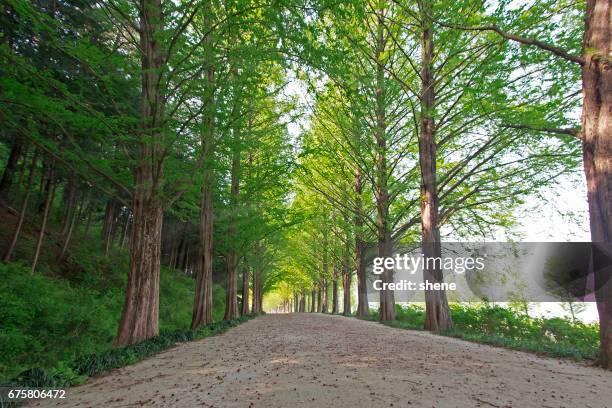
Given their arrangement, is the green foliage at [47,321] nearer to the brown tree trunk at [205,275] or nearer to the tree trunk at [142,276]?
the tree trunk at [142,276]

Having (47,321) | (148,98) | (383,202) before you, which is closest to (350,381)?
(148,98)

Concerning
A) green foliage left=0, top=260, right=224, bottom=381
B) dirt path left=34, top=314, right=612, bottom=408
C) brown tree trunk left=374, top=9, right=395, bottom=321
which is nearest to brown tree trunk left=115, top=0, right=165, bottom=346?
green foliage left=0, top=260, right=224, bottom=381

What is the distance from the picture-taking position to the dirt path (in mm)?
3607

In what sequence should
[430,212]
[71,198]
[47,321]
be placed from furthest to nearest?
[71,198]
[430,212]
[47,321]

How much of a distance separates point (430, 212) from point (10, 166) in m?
17.4

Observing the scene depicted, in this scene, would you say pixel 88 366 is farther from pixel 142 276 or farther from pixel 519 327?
pixel 519 327

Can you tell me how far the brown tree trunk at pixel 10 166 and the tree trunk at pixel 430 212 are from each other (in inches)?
586

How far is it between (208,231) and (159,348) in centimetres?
655

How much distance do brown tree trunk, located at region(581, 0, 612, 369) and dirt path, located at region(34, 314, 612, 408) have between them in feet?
3.66

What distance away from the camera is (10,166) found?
14.2m

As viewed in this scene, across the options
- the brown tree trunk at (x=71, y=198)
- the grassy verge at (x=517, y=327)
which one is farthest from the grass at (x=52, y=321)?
the grassy verge at (x=517, y=327)

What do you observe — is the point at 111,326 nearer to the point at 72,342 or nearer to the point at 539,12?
the point at 72,342

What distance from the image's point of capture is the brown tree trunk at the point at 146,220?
295 inches

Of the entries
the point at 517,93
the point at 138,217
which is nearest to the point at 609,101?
the point at 517,93
